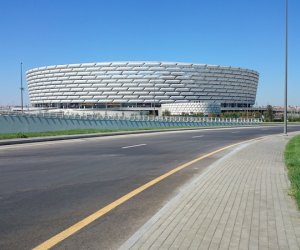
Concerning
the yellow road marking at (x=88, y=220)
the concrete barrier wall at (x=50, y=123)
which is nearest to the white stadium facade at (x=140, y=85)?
the concrete barrier wall at (x=50, y=123)

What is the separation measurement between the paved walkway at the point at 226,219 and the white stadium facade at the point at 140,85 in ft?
412

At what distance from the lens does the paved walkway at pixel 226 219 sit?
5156 mm

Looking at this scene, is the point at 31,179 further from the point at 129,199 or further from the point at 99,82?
the point at 99,82

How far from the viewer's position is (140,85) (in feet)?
474

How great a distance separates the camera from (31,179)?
10570 mm

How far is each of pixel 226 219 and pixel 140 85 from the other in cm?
13922

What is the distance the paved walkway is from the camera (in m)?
5.16

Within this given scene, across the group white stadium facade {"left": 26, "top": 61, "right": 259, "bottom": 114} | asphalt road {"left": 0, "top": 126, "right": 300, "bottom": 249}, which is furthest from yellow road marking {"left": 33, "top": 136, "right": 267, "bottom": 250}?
white stadium facade {"left": 26, "top": 61, "right": 259, "bottom": 114}

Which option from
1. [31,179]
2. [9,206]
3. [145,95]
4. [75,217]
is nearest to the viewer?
[75,217]

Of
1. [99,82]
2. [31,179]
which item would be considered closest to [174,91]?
[99,82]

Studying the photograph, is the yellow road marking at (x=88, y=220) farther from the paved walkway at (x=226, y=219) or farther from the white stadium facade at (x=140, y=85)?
the white stadium facade at (x=140, y=85)

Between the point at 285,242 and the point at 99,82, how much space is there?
478 feet

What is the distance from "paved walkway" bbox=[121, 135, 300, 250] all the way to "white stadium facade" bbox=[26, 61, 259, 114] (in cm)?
12560

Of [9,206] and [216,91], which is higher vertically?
[216,91]
